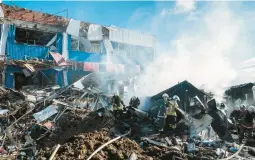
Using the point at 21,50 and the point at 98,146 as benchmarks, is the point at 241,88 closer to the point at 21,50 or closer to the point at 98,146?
the point at 98,146

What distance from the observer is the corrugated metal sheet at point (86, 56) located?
1050 inches

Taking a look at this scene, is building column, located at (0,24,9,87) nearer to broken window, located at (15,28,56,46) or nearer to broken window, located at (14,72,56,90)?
broken window, located at (14,72,56,90)

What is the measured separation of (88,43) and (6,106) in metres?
14.6

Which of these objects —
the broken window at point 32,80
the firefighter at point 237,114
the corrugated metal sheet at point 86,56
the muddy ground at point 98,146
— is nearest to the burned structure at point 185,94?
the firefighter at point 237,114

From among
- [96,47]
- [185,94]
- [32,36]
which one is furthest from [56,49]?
[185,94]

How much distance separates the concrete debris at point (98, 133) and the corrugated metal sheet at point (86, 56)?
1104 centimetres

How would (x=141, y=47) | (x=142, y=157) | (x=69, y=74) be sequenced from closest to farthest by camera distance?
(x=142, y=157)
(x=69, y=74)
(x=141, y=47)

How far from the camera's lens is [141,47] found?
33.2m

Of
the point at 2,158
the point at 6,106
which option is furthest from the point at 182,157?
the point at 6,106

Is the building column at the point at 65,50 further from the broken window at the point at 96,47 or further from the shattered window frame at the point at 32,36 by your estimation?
the broken window at the point at 96,47

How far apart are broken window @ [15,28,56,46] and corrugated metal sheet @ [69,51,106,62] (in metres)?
Answer: 2.39

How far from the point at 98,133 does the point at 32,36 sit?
17.3 meters

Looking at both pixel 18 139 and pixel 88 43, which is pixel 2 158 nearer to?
pixel 18 139

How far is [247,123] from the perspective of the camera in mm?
11445
